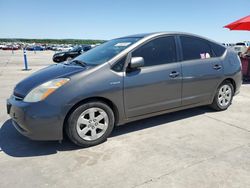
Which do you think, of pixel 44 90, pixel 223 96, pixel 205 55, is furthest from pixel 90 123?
pixel 223 96

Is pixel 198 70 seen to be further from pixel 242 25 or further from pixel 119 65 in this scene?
pixel 242 25

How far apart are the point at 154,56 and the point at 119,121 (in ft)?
3.92

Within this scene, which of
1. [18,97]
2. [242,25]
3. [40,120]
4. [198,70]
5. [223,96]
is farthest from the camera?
[242,25]

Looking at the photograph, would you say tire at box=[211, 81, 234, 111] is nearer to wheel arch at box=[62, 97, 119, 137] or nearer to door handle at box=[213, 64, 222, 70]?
door handle at box=[213, 64, 222, 70]

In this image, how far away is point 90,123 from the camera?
3.39 meters

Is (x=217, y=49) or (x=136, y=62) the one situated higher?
(x=217, y=49)

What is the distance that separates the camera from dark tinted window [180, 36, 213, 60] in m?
4.27

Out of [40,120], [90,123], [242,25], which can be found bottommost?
[90,123]

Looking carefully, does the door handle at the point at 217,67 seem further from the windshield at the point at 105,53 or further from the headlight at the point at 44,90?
the headlight at the point at 44,90

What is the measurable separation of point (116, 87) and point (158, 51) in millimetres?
1037

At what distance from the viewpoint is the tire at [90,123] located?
326cm

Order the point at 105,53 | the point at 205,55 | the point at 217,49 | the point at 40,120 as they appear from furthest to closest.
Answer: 1. the point at 217,49
2. the point at 205,55
3. the point at 105,53
4. the point at 40,120

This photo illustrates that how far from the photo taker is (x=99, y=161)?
3029mm

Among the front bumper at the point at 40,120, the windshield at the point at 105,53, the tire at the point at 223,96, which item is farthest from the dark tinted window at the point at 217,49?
the front bumper at the point at 40,120
